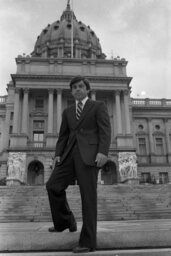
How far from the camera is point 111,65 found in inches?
1532

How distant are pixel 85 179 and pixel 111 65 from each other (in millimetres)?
36835

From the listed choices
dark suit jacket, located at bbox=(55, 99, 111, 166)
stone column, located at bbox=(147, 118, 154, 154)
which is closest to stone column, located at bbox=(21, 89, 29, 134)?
stone column, located at bbox=(147, 118, 154, 154)

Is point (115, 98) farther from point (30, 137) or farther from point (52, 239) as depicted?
point (52, 239)

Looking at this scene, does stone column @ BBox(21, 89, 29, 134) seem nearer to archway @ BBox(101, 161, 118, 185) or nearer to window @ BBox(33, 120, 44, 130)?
window @ BBox(33, 120, 44, 130)

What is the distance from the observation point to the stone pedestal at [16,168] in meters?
30.4

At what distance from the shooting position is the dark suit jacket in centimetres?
348

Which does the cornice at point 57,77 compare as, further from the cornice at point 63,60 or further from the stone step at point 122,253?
the stone step at point 122,253

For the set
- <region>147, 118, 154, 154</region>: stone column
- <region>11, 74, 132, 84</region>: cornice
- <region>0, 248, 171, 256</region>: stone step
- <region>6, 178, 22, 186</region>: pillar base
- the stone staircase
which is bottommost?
the stone staircase

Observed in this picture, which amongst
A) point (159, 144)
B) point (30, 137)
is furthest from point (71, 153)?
point (159, 144)

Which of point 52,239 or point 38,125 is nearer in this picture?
point 52,239

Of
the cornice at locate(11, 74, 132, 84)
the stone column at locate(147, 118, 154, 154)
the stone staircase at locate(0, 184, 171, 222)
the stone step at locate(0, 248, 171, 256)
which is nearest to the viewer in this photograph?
the stone step at locate(0, 248, 171, 256)

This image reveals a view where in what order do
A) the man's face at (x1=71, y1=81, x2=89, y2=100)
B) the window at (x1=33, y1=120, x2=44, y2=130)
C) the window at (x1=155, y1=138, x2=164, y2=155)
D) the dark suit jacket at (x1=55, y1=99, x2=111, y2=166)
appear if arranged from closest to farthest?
the dark suit jacket at (x1=55, y1=99, x2=111, y2=166)
the man's face at (x1=71, y1=81, x2=89, y2=100)
the window at (x1=33, y1=120, x2=44, y2=130)
the window at (x1=155, y1=138, x2=164, y2=155)

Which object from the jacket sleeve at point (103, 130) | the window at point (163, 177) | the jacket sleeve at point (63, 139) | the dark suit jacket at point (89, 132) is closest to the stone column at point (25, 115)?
the window at point (163, 177)

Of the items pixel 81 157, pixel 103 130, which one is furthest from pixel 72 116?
pixel 81 157
